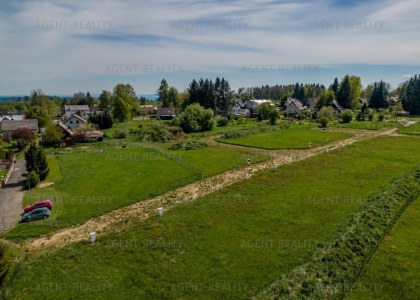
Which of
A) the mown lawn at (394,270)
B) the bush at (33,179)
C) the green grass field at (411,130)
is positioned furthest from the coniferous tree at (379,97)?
the bush at (33,179)

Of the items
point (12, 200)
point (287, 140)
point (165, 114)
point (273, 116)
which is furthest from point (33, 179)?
point (165, 114)

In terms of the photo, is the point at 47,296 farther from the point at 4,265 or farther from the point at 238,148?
the point at 238,148

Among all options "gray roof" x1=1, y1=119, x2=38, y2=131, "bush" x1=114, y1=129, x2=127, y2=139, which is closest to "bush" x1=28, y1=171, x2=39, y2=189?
"bush" x1=114, y1=129, x2=127, y2=139

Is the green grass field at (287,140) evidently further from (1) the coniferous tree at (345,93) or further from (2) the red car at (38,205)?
(1) the coniferous tree at (345,93)

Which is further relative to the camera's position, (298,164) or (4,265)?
(298,164)

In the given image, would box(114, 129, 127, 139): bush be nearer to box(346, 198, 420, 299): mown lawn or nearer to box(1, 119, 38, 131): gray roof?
box(1, 119, 38, 131): gray roof

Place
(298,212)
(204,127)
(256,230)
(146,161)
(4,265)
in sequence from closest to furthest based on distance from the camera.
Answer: (4,265)
(256,230)
(298,212)
(146,161)
(204,127)

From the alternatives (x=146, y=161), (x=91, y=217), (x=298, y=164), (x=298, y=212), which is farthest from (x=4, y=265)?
(x=298, y=164)

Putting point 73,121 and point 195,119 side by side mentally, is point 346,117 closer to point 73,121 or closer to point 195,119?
point 195,119
